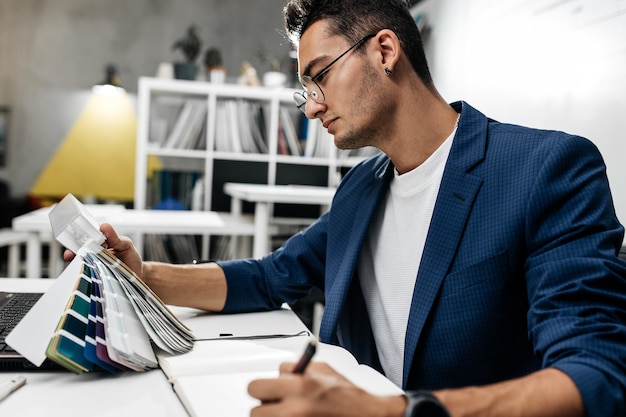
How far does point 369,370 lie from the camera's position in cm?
75

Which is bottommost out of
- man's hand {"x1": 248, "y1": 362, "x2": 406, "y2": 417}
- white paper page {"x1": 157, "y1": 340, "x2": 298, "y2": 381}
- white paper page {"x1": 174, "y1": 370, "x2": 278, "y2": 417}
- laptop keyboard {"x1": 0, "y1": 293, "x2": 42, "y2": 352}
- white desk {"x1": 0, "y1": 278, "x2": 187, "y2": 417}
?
white desk {"x1": 0, "y1": 278, "x2": 187, "y2": 417}

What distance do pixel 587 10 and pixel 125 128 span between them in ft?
13.5

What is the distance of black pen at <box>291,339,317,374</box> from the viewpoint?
1.58 feet

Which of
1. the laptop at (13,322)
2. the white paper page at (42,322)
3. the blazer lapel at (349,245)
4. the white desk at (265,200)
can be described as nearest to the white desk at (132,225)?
the white desk at (265,200)

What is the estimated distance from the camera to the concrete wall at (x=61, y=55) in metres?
4.88

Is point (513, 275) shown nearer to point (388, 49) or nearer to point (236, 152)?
point (388, 49)

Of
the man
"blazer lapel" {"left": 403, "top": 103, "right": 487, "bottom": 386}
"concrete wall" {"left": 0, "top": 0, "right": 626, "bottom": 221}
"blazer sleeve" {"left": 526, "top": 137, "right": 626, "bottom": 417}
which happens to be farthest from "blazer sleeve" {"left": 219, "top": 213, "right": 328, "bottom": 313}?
"concrete wall" {"left": 0, "top": 0, "right": 626, "bottom": 221}

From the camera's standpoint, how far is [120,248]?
1.07 meters

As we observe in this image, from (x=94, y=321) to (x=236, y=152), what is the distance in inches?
117

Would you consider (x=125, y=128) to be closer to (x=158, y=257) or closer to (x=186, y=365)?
(x=158, y=257)

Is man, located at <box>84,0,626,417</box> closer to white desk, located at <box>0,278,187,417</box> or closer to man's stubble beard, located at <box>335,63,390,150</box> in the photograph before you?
man's stubble beard, located at <box>335,63,390,150</box>

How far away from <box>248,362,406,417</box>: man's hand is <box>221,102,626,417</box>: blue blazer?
0.27 meters

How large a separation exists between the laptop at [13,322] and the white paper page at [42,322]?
98 millimetres

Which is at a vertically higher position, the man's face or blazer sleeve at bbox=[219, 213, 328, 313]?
the man's face
